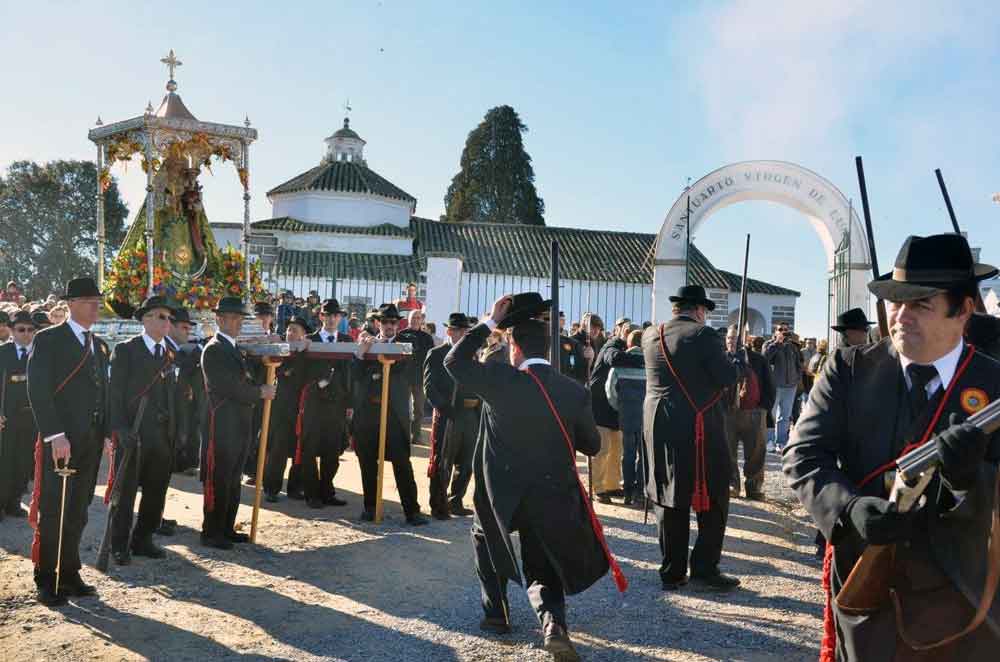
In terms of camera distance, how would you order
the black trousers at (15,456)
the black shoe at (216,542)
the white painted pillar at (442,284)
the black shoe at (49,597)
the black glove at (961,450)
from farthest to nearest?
the white painted pillar at (442,284) → the black trousers at (15,456) → the black shoe at (216,542) → the black shoe at (49,597) → the black glove at (961,450)

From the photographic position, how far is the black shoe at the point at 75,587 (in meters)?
5.41

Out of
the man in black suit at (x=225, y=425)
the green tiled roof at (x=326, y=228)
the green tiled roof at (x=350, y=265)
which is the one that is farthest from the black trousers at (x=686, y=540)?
the green tiled roof at (x=326, y=228)

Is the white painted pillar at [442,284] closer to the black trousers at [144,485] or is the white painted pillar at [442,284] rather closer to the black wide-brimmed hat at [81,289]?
the black trousers at [144,485]

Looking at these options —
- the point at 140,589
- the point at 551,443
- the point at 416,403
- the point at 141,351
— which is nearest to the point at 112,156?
the point at 416,403

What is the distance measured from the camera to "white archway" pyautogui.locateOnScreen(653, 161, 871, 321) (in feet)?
58.1

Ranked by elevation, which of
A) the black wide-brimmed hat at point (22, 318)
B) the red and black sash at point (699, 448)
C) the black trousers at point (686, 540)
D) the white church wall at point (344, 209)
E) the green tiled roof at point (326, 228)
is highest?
the white church wall at point (344, 209)

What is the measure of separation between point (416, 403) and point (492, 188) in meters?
39.6

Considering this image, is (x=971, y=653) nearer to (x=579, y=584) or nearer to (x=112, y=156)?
(x=579, y=584)

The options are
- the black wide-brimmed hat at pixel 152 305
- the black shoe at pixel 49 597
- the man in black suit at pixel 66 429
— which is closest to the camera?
the black shoe at pixel 49 597

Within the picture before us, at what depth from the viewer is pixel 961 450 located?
225cm

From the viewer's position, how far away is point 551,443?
15.4ft

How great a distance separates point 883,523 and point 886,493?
0.36 metres

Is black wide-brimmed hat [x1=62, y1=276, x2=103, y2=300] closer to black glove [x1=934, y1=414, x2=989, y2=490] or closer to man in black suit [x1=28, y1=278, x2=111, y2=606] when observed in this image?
man in black suit [x1=28, y1=278, x2=111, y2=606]

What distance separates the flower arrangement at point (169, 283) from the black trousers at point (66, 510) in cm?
732
